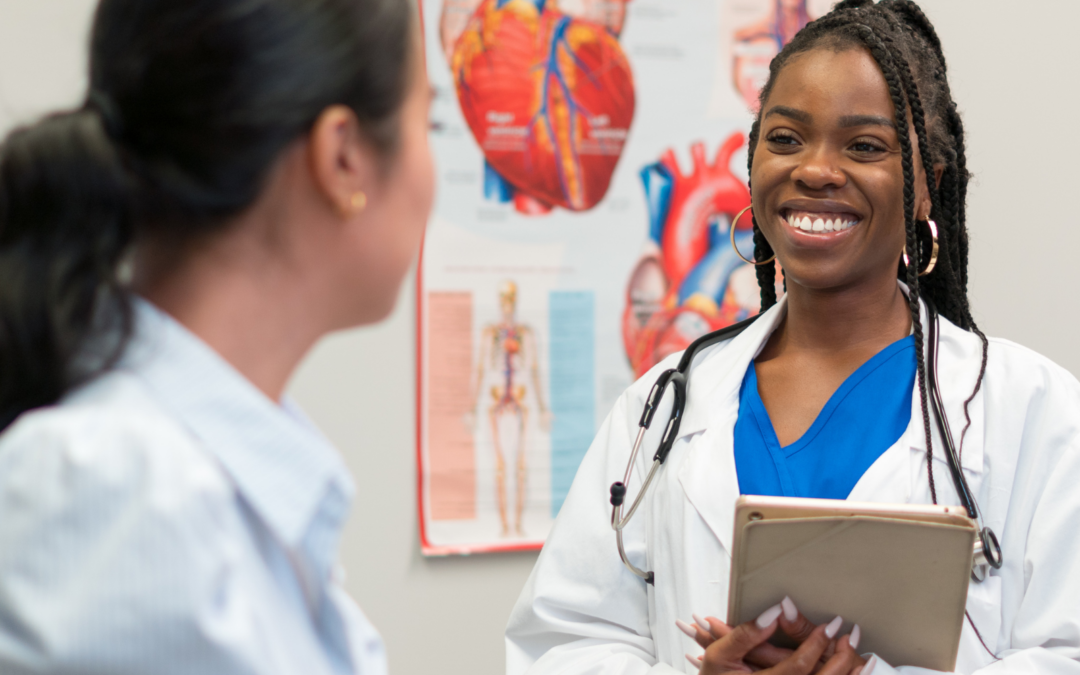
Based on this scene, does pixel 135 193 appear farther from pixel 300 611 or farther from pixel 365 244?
pixel 300 611

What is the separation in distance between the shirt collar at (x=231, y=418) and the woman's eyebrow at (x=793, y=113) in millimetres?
824

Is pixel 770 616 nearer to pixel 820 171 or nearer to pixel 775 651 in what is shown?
pixel 775 651

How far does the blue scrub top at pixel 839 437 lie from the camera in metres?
1.07

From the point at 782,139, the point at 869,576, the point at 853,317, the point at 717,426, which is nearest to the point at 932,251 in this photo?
the point at 853,317

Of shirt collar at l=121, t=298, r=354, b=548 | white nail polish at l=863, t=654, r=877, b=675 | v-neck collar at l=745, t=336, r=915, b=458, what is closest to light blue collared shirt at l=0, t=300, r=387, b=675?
shirt collar at l=121, t=298, r=354, b=548

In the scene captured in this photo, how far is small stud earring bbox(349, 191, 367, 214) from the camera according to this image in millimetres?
576

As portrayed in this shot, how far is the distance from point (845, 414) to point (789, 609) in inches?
12.0

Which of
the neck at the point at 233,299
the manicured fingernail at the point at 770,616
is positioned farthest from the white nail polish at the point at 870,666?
the neck at the point at 233,299

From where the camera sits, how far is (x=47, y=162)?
0.50 m

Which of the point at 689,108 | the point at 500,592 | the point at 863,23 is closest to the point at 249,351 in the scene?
the point at 863,23

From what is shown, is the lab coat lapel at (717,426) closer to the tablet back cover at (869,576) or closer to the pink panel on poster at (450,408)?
the tablet back cover at (869,576)

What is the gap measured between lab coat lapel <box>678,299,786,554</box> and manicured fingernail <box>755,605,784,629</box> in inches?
6.3

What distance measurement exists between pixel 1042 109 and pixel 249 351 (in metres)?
1.93

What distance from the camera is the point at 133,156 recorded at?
52cm
